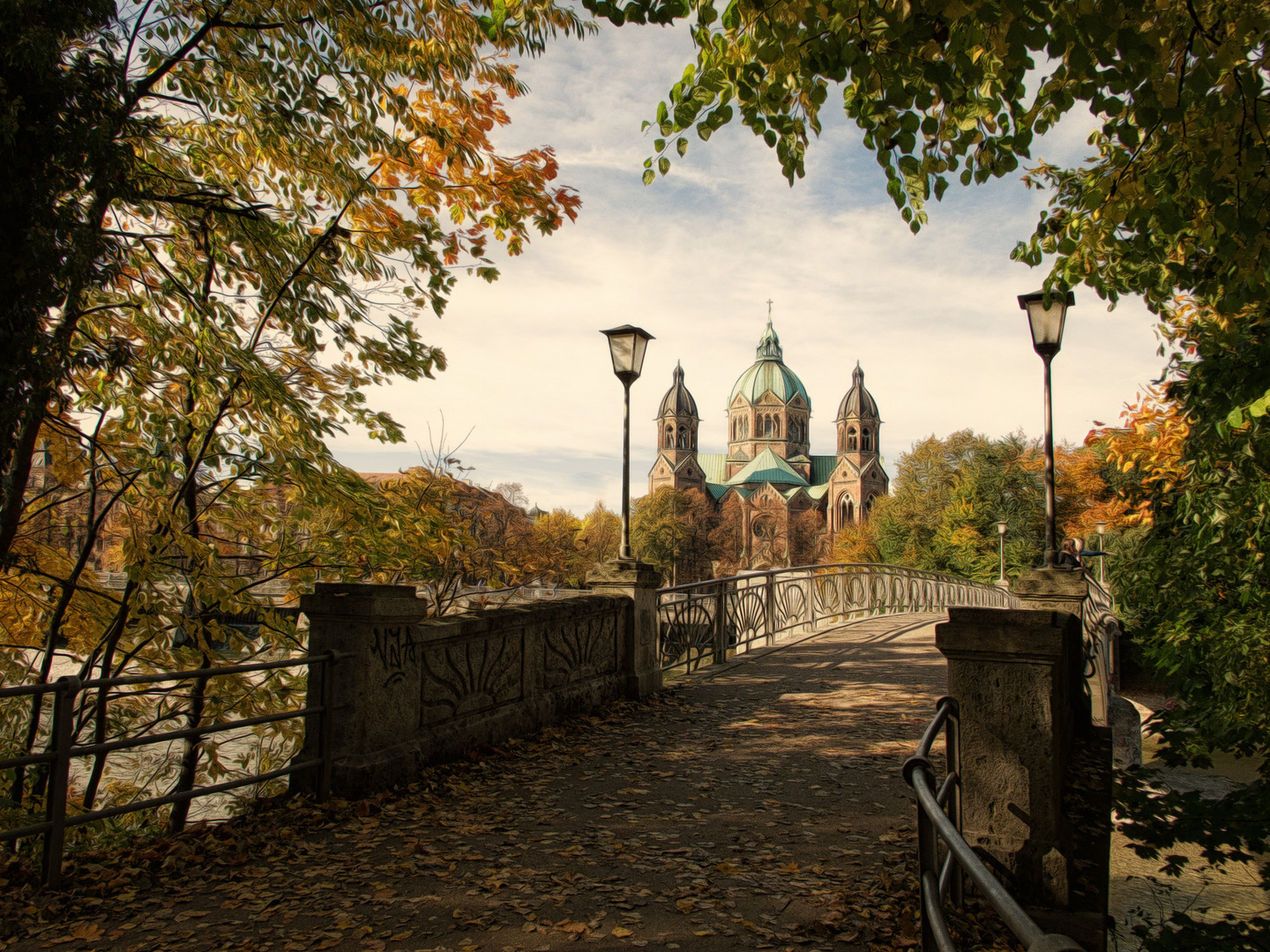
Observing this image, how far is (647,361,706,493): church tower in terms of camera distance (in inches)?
4461

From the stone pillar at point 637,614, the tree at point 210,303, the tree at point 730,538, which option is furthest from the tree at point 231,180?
the tree at point 730,538

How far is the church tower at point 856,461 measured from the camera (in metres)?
107

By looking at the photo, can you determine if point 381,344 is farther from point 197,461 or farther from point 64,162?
point 64,162

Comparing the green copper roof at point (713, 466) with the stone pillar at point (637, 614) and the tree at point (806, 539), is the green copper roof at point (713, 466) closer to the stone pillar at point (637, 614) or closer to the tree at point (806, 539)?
the tree at point (806, 539)

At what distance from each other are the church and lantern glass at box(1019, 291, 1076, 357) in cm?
8892

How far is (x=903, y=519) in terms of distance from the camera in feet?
204

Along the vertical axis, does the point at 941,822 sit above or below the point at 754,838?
above

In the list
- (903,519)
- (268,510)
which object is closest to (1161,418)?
(268,510)

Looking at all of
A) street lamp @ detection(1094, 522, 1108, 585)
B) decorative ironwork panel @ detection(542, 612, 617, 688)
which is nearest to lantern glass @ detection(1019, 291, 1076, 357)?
decorative ironwork panel @ detection(542, 612, 617, 688)

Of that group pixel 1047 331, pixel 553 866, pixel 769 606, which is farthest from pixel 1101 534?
pixel 553 866

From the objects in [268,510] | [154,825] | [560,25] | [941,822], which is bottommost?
[154,825]

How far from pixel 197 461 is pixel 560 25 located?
4.05 m

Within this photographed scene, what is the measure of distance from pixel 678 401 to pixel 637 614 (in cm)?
11176

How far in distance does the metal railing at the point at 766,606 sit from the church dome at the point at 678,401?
95516 mm
